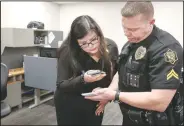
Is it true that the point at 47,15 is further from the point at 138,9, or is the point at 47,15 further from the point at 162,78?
the point at 162,78

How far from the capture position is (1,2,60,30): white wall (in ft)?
2.92

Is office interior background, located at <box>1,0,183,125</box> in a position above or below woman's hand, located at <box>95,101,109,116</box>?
above

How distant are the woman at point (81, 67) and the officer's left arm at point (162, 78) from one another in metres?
0.18

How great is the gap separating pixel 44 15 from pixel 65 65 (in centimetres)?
43

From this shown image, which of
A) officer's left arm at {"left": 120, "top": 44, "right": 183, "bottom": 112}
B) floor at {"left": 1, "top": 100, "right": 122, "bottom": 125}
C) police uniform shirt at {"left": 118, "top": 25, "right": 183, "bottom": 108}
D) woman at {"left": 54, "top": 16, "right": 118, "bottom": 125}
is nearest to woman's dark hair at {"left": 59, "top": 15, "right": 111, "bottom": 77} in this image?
woman at {"left": 54, "top": 16, "right": 118, "bottom": 125}

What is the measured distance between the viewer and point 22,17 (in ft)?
3.16

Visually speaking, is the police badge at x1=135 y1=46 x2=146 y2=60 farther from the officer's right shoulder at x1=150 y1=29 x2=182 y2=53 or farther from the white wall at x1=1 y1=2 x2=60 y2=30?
the white wall at x1=1 y1=2 x2=60 y2=30

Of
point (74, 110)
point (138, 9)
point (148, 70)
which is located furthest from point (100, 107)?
point (138, 9)

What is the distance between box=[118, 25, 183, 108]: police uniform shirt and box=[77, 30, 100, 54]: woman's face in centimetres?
13

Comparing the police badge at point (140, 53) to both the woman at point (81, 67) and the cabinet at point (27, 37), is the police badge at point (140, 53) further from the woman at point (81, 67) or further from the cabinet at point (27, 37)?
the cabinet at point (27, 37)

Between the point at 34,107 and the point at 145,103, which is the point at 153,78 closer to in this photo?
the point at 145,103

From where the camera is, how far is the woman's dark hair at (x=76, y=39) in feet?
1.99

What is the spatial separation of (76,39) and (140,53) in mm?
244

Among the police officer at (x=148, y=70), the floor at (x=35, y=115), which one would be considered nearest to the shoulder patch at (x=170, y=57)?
the police officer at (x=148, y=70)
